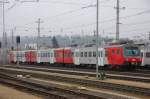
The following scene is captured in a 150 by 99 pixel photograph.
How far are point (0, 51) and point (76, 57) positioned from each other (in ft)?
132

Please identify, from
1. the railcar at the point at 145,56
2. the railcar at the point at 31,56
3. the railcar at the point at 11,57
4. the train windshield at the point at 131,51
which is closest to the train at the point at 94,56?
the train windshield at the point at 131,51

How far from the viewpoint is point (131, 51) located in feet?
143

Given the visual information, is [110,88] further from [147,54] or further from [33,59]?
[33,59]

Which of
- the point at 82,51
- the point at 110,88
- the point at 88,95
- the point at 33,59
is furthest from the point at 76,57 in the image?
the point at 88,95

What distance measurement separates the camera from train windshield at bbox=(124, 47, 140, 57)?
42.9m

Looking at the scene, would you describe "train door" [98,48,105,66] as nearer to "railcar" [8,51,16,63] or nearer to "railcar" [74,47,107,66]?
"railcar" [74,47,107,66]

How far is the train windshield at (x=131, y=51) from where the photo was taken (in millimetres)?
42938

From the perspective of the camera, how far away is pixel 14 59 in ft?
283

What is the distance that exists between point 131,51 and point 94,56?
5508 mm

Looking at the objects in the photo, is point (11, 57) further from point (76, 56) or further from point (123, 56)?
point (123, 56)

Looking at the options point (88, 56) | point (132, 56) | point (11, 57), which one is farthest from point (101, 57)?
point (11, 57)

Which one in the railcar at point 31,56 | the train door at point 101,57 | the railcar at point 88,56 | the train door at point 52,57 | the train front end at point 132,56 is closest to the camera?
the train front end at point 132,56

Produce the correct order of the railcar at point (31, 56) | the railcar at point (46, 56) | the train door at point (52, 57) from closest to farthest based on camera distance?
1. the train door at point (52, 57)
2. the railcar at point (46, 56)
3. the railcar at point (31, 56)

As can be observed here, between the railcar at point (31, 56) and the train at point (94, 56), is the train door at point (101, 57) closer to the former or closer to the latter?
the train at point (94, 56)
